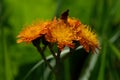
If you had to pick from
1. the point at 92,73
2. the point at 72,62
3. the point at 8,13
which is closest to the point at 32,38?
the point at 92,73

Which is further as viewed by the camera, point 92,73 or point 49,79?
point 92,73

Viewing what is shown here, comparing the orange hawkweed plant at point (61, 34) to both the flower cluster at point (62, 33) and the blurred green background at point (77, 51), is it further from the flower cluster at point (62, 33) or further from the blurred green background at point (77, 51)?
the blurred green background at point (77, 51)

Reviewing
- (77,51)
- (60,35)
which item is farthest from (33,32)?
(77,51)

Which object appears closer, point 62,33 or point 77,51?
point 62,33

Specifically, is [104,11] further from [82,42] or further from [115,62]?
[82,42]

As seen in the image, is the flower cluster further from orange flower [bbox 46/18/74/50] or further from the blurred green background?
the blurred green background

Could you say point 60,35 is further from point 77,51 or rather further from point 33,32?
point 77,51

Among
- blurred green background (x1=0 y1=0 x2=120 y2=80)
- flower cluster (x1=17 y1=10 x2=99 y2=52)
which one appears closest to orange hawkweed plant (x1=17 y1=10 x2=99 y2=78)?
flower cluster (x1=17 y1=10 x2=99 y2=52)

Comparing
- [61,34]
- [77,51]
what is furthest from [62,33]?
[77,51]
